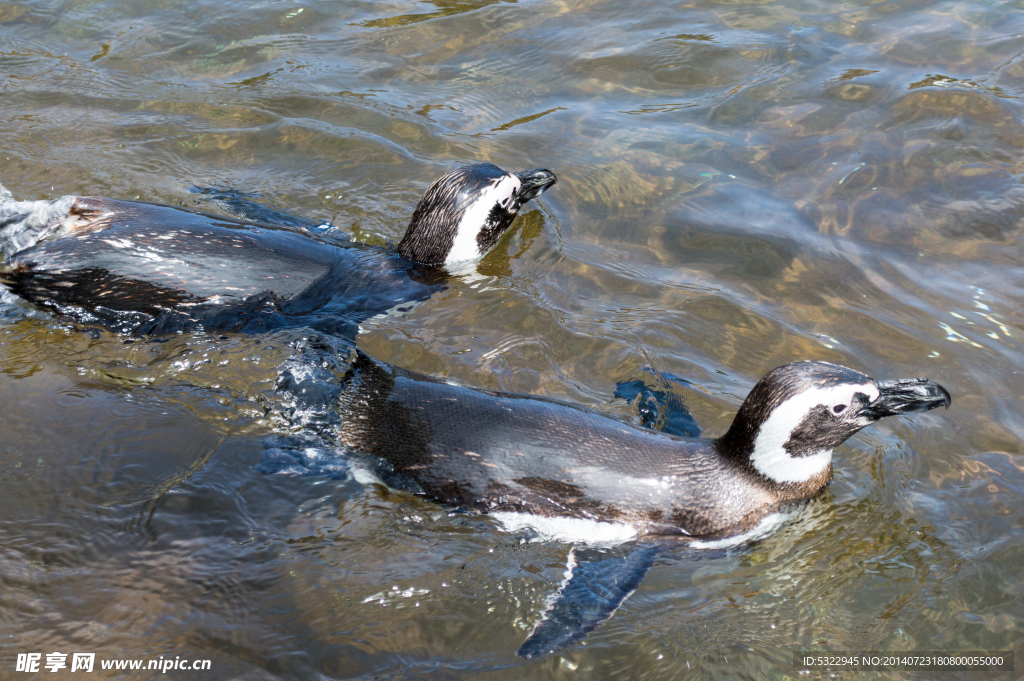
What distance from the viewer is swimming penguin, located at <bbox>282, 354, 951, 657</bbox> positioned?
3.63 m

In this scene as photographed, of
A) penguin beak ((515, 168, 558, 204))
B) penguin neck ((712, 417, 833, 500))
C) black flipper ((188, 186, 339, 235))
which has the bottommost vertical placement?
penguin neck ((712, 417, 833, 500))

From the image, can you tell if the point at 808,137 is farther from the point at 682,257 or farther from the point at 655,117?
the point at 682,257

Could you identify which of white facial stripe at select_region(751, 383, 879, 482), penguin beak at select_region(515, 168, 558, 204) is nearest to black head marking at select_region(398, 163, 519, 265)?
penguin beak at select_region(515, 168, 558, 204)

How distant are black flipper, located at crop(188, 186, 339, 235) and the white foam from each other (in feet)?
10.5

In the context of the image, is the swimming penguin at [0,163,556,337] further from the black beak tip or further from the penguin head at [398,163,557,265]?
the black beak tip

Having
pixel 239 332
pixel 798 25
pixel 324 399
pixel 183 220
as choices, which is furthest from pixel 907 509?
pixel 798 25

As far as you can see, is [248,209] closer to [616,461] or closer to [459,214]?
[459,214]

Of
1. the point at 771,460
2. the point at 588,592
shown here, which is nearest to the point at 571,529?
the point at 588,592

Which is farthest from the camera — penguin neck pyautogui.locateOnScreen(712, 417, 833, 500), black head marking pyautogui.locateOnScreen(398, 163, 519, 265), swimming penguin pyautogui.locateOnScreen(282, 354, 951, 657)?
black head marking pyautogui.locateOnScreen(398, 163, 519, 265)

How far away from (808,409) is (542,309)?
2.15 meters

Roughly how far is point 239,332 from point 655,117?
4.25 m

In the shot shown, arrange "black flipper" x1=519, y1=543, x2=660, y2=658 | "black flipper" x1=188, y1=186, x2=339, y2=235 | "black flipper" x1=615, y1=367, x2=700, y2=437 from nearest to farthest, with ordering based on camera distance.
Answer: "black flipper" x1=519, y1=543, x2=660, y2=658
"black flipper" x1=615, y1=367, x2=700, y2=437
"black flipper" x1=188, y1=186, x2=339, y2=235

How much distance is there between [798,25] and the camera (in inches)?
324

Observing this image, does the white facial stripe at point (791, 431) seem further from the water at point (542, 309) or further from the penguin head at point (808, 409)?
the water at point (542, 309)
